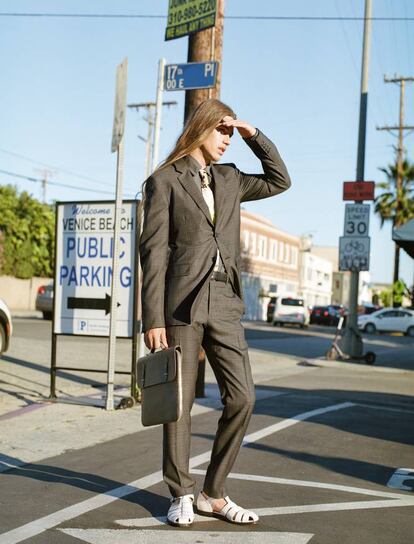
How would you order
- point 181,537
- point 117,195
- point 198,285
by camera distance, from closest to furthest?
point 181,537
point 198,285
point 117,195

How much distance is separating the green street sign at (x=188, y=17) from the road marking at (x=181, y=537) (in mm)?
6994

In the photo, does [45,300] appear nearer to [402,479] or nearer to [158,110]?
[158,110]

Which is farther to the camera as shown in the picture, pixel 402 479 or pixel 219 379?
pixel 402 479

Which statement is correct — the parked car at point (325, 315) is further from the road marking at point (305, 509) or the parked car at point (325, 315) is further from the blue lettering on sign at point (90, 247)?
the road marking at point (305, 509)

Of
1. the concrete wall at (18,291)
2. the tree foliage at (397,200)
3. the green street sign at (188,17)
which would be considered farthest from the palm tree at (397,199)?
the green street sign at (188,17)

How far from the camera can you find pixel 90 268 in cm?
906

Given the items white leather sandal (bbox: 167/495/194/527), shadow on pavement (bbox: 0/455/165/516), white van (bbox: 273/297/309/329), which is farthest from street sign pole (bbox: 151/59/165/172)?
white van (bbox: 273/297/309/329)

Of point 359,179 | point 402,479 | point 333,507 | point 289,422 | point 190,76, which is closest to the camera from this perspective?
point 333,507

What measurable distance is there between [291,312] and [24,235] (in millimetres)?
16159

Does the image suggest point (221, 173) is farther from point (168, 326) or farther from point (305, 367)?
point (305, 367)

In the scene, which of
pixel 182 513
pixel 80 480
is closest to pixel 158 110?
pixel 80 480

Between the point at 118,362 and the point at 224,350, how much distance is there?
10.7 metres

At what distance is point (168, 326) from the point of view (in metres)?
4.12

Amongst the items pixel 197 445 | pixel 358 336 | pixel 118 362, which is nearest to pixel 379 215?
pixel 358 336
